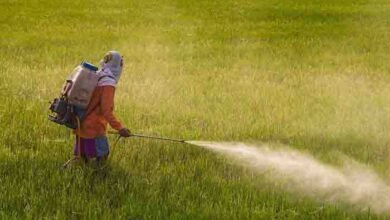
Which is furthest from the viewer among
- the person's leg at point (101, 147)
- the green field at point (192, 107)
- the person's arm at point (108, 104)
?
the person's leg at point (101, 147)

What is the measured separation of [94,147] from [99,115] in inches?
10.4

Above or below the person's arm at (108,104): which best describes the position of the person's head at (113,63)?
above

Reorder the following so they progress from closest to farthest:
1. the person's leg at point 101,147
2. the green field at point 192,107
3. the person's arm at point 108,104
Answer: the green field at point 192,107 → the person's arm at point 108,104 → the person's leg at point 101,147

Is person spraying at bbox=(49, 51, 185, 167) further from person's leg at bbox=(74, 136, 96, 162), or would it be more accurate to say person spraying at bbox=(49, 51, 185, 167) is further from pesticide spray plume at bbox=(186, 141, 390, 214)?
pesticide spray plume at bbox=(186, 141, 390, 214)

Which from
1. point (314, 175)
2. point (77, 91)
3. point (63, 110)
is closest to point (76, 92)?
point (77, 91)

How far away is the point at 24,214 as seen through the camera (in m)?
4.32

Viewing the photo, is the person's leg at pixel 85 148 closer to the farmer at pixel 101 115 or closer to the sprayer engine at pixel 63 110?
the farmer at pixel 101 115

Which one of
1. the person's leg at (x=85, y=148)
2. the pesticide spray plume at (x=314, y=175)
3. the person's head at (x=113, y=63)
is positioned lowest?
the pesticide spray plume at (x=314, y=175)

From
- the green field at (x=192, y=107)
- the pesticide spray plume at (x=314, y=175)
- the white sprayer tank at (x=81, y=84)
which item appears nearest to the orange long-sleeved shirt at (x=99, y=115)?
the white sprayer tank at (x=81, y=84)

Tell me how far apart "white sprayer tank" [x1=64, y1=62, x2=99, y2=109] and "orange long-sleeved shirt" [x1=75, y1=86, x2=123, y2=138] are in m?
0.11

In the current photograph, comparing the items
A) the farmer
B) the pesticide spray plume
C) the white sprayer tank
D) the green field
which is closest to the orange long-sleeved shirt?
the farmer

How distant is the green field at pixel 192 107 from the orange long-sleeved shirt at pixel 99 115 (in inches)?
12.7

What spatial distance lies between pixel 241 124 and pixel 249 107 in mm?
760

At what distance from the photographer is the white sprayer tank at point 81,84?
4.69m
